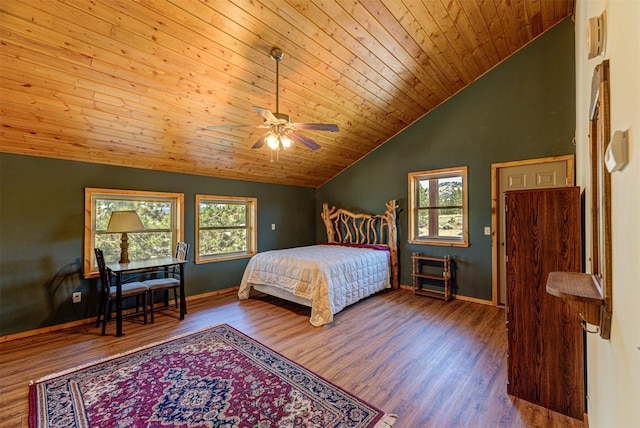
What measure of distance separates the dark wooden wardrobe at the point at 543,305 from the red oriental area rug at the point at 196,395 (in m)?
1.12

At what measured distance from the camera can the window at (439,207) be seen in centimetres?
461

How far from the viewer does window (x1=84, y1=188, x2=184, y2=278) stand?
3705mm

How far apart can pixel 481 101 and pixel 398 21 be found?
2.24 metres

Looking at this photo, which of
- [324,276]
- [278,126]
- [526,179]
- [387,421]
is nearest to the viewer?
[387,421]

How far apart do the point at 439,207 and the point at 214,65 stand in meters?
3.96

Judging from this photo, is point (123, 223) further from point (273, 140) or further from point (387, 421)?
point (387, 421)

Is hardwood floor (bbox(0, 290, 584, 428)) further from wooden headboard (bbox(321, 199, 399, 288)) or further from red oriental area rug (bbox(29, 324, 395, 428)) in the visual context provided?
wooden headboard (bbox(321, 199, 399, 288))

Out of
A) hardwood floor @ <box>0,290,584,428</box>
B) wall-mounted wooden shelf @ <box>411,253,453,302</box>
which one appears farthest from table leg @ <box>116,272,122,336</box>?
wall-mounted wooden shelf @ <box>411,253,453,302</box>

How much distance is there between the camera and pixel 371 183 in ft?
18.6

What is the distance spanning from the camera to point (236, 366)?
258 cm

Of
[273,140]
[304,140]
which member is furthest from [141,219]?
[304,140]

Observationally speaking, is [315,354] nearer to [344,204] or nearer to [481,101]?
[344,204]

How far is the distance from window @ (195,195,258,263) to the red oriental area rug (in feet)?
7.59

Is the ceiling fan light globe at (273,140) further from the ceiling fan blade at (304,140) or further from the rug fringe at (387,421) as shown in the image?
the rug fringe at (387,421)
